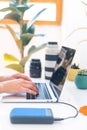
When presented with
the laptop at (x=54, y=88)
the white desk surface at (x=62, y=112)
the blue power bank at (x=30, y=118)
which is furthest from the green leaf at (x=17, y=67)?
the blue power bank at (x=30, y=118)

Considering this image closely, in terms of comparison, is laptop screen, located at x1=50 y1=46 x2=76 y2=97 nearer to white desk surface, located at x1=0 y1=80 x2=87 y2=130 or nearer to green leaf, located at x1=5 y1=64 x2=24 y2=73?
white desk surface, located at x1=0 y1=80 x2=87 y2=130

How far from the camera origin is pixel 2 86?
1019mm

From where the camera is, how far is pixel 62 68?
1.11 meters

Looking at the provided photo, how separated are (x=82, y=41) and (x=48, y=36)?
0.66m

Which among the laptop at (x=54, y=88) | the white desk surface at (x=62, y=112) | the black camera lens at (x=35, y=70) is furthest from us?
the black camera lens at (x=35, y=70)

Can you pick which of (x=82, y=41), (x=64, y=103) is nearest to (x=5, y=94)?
(x=64, y=103)

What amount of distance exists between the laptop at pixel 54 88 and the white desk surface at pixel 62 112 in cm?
4

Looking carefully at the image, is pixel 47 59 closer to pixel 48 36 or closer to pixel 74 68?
pixel 74 68

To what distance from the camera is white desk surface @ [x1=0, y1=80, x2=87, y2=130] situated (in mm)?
729

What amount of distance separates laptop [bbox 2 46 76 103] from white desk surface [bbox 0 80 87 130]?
0.11 ft

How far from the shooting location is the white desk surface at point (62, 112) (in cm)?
73

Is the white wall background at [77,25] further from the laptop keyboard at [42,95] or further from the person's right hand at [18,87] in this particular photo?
the person's right hand at [18,87]

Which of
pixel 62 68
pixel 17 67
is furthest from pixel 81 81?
pixel 17 67

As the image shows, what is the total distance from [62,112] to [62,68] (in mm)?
298
